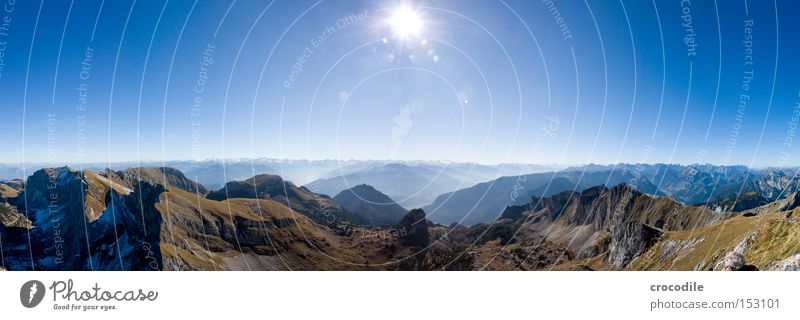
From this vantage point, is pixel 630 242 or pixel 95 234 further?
pixel 95 234

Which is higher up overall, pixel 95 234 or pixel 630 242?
pixel 95 234

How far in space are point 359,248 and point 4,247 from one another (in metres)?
179

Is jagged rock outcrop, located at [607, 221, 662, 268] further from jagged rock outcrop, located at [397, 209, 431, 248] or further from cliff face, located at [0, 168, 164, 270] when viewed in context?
cliff face, located at [0, 168, 164, 270]

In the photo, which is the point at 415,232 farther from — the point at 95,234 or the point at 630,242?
the point at 95,234

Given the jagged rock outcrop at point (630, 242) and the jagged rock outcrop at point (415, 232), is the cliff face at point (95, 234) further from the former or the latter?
the jagged rock outcrop at point (630, 242)

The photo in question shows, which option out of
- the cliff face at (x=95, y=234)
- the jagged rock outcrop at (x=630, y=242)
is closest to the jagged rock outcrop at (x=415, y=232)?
the jagged rock outcrop at (x=630, y=242)

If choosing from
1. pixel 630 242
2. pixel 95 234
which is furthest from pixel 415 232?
pixel 95 234

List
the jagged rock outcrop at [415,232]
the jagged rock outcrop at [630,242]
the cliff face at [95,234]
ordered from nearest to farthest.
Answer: the cliff face at [95,234], the jagged rock outcrop at [630,242], the jagged rock outcrop at [415,232]

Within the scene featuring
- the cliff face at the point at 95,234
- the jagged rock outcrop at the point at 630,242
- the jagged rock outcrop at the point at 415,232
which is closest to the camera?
the cliff face at the point at 95,234

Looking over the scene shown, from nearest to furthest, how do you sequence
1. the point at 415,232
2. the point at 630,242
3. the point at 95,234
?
the point at 630,242, the point at 95,234, the point at 415,232

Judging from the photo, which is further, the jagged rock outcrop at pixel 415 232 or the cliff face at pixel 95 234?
the jagged rock outcrop at pixel 415 232

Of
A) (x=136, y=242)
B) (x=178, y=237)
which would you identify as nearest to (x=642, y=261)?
(x=178, y=237)
